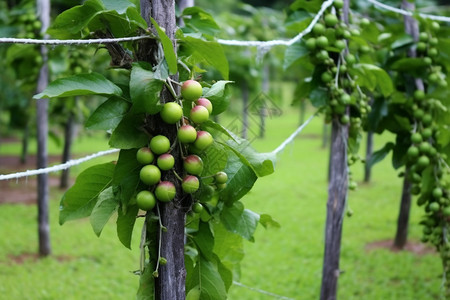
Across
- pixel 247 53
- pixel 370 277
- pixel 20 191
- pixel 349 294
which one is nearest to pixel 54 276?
pixel 349 294

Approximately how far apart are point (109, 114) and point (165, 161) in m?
0.21

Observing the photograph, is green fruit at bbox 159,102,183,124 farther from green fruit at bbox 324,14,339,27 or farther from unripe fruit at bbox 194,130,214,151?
green fruit at bbox 324,14,339,27

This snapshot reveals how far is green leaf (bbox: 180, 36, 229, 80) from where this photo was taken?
142 centimetres

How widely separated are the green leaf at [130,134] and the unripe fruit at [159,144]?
0.05 meters

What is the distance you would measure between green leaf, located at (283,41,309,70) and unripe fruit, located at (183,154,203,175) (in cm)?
128

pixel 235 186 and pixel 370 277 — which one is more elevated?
pixel 235 186

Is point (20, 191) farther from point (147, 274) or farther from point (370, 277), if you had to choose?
point (147, 274)

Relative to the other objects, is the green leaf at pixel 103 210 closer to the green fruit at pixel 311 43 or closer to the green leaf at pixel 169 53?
the green leaf at pixel 169 53

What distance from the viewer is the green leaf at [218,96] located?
1.47 metres

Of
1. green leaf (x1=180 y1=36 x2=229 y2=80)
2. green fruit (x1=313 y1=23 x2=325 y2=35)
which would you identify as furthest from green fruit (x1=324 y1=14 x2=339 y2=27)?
green leaf (x1=180 y1=36 x2=229 y2=80)

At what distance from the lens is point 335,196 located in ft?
8.95

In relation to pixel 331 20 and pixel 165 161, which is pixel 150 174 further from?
pixel 331 20

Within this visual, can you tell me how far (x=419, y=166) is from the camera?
2.87 meters

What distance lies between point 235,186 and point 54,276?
10.6ft
